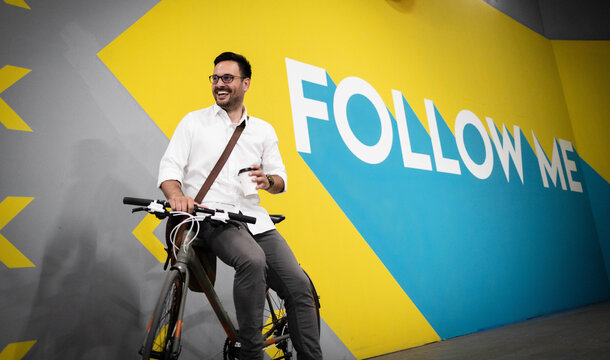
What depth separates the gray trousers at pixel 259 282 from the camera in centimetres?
173

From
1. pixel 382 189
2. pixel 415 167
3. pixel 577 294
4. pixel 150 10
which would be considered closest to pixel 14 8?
pixel 150 10

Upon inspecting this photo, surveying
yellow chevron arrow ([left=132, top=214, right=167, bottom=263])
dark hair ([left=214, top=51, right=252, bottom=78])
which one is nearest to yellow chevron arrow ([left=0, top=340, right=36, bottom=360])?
yellow chevron arrow ([left=132, top=214, right=167, bottom=263])

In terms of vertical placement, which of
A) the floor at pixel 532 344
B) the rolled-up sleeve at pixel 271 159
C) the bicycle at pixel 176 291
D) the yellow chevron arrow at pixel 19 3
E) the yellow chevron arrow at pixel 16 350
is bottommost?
the floor at pixel 532 344

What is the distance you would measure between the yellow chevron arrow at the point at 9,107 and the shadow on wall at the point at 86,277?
0.26 metres

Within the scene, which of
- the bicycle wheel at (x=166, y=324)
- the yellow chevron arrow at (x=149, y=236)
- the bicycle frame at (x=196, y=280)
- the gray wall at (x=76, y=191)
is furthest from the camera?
the yellow chevron arrow at (x=149, y=236)

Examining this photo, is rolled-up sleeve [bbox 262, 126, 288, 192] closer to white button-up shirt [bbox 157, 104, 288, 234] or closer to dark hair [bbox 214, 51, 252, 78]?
white button-up shirt [bbox 157, 104, 288, 234]

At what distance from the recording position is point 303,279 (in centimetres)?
199

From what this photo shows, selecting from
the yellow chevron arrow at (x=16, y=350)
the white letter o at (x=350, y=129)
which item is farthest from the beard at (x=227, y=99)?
the white letter o at (x=350, y=129)

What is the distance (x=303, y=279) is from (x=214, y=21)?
1846 mm

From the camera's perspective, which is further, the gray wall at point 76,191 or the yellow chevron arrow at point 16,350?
the gray wall at point 76,191

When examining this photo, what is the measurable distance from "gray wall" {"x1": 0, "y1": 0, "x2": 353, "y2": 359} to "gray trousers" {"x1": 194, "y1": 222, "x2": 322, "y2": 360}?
702 mm

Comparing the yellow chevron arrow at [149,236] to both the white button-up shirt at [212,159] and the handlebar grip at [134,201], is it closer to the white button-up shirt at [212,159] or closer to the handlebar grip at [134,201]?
the white button-up shirt at [212,159]

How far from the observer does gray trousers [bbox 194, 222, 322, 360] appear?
173cm

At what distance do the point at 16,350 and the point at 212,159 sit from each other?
1.17 metres
